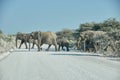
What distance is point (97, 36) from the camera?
43.2m

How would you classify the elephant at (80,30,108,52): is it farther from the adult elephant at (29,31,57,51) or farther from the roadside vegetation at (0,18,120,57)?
the adult elephant at (29,31,57,51)

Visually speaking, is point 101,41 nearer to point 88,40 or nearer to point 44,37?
point 88,40

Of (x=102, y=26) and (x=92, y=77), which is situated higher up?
(x=102, y=26)

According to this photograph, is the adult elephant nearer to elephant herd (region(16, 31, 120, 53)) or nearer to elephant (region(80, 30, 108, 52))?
elephant herd (region(16, 31, 120, 53))

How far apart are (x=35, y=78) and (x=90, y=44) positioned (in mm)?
30464

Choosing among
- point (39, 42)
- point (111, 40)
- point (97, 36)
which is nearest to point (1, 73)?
point (111, 40)

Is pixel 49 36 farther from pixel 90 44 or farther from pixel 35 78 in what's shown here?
pixel 35 78

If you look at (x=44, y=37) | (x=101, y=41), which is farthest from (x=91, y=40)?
(x=44, y=37)

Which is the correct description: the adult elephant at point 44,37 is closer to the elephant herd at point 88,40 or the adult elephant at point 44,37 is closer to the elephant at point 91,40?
the elephant herd at point 88,40

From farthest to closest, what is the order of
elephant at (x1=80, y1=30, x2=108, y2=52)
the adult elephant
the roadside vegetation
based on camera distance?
the adult elephant
elephant at (x1=80, y1=30, x2=108, y2=52)
the roadside vegetation

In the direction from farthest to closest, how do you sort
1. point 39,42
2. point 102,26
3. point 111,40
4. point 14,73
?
point 102,26
point 39,42
point 111,40
point 14,73

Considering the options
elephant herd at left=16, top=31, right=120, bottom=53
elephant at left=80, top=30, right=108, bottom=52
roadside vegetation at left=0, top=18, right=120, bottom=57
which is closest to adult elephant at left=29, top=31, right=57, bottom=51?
elephant herd at left=16, top=31, right=120, bottom=53

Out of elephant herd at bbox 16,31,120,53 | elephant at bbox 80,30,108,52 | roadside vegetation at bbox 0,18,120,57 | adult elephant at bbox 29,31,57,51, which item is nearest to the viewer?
roadside vegetation at bbox 0,18,120,57

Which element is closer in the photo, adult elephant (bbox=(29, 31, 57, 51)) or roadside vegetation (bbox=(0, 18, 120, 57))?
roadside vegetation (bbox=(0, 18, 120, 57))
